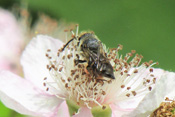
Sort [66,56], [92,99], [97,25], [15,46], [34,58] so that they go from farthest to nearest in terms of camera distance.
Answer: [97,25]
[15,46]
[34,58]
[66,56]
[92,99]

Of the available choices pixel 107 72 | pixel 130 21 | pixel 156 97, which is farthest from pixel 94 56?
pixel 130 21

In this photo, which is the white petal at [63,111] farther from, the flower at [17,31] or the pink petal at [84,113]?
the flower at [17,31]

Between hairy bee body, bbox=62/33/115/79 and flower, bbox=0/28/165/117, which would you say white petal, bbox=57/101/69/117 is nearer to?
flower, bbox=0/28/165/117

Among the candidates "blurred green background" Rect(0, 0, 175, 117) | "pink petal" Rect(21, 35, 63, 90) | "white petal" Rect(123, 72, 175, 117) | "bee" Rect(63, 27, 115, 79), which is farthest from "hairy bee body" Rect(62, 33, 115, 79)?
"blurred green background" Rect(0, 0, 175, 117)

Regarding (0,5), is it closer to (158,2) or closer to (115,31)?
(115,31)

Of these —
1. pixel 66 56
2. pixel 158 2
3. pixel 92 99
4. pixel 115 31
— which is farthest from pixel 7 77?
pixel 158 2

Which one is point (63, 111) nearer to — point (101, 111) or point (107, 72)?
point (101, 111)
